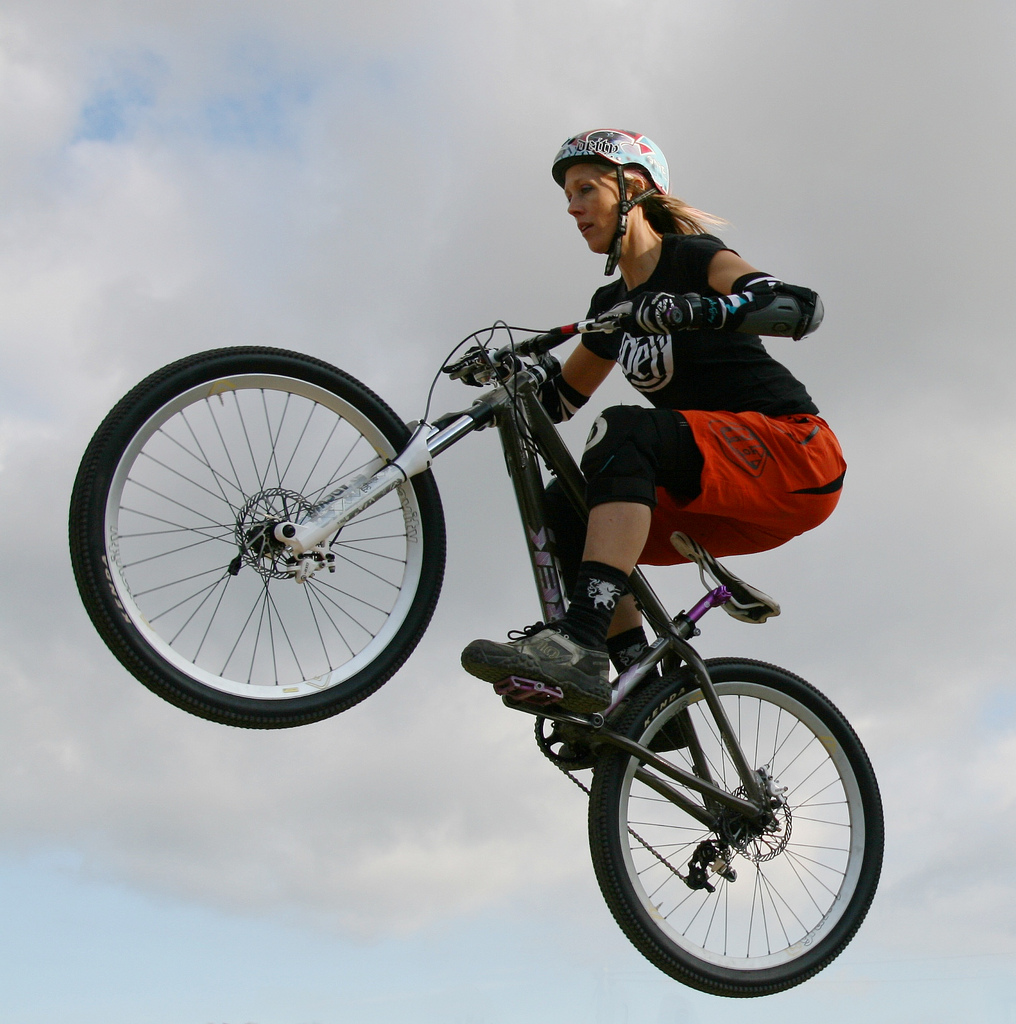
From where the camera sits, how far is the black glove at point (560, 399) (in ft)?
15.4

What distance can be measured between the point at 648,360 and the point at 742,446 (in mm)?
538

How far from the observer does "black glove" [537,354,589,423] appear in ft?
15.4

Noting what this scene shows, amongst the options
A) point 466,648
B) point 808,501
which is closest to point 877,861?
point 808,501

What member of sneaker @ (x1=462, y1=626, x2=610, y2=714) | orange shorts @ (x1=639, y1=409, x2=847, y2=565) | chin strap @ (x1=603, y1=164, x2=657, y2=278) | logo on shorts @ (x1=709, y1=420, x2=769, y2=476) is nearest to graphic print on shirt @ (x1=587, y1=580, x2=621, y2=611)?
sneaker @ (x1=462, y1=626, x2=610, y2=714)

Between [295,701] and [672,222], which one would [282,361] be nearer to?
[295,701]

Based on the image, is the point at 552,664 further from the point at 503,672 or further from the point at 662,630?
the point at 662,630

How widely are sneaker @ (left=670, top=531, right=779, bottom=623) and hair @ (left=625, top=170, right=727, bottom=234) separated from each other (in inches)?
48.0

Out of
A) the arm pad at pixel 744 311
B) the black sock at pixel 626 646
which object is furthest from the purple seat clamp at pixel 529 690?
the arm pad at pixel 744 311

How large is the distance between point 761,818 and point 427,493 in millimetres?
1747

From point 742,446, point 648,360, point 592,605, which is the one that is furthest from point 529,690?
point 648,360

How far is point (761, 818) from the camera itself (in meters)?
4.40

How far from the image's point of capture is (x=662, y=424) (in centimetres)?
394

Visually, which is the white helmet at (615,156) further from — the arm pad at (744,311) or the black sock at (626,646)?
the black sock at (626,646)

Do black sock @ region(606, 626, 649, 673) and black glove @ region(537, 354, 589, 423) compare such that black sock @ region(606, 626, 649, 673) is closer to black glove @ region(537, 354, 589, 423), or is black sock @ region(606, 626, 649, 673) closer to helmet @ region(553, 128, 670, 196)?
black glove @ region(537, 354, 589, 423)
